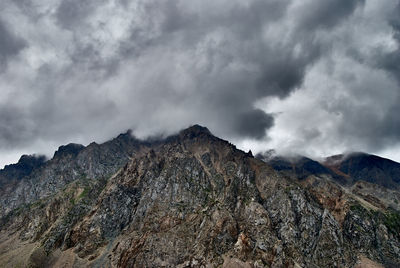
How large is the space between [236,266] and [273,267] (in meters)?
29.1

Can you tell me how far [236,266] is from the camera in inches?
7859

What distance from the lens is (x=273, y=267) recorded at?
648 ft
